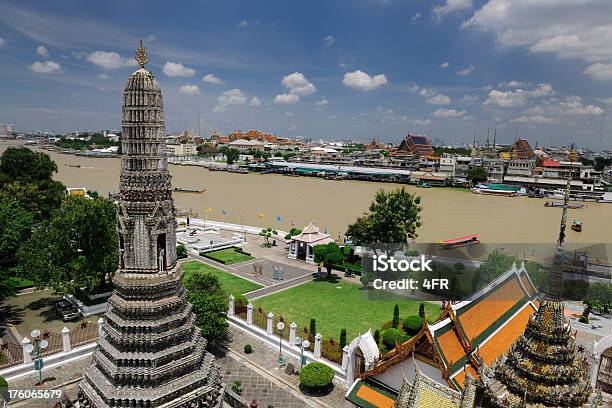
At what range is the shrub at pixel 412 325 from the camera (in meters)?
18.7

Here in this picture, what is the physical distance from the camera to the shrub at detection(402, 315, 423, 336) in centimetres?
1872

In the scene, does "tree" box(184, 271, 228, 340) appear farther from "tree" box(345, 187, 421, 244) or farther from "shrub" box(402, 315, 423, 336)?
"tree" box(345, 187, 421, 244)

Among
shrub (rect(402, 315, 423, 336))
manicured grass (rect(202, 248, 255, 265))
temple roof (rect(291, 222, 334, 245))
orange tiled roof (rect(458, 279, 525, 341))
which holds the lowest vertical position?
manicured grass (rect(202, 248, 255, 265))

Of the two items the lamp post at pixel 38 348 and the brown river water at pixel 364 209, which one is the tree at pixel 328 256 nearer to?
the brown river water at pixel 364 209

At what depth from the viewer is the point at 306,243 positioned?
3109cm

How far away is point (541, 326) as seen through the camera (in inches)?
252

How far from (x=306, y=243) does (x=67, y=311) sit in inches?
653

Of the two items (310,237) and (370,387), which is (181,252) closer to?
(310,237)

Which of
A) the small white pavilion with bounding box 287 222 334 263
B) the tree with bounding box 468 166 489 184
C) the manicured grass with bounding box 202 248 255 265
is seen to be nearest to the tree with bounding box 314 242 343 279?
the small white pavilion with bounding box 287 222 334 263

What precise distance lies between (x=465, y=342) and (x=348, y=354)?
5024 mm

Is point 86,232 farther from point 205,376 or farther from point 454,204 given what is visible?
point 454,204

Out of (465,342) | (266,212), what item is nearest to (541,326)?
(465,342)

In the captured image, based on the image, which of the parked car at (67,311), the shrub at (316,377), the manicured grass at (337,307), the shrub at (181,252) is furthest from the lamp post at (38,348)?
the shrub at (181,252)

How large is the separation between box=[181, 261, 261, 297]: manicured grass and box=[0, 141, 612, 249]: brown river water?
15.1 metres
